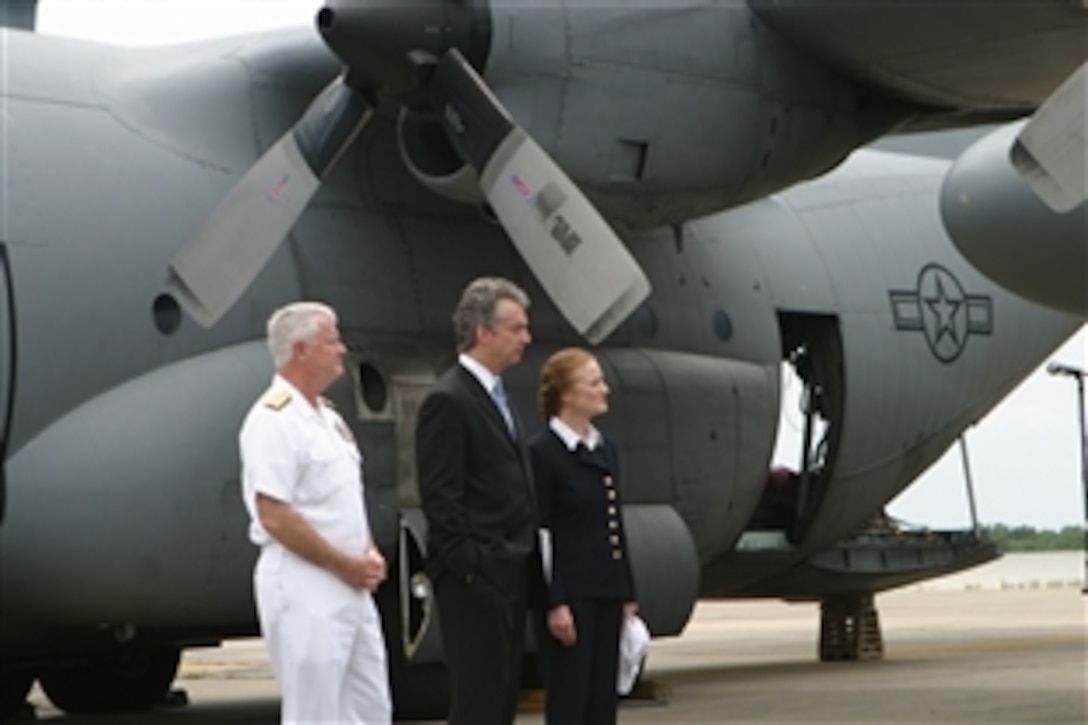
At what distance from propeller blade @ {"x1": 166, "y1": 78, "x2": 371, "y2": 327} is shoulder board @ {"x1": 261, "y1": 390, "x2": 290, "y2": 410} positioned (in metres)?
5.31

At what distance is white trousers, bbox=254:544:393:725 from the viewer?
5.48 m

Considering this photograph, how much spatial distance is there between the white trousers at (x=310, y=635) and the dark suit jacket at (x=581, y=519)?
4.52 feet

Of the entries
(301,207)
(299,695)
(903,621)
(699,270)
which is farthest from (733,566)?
(903,621)

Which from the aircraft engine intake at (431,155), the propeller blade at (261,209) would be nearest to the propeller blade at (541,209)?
the aircraft engine intake at (431,155)

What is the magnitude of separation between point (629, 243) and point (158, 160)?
341cm

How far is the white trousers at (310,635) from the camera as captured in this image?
5484 millimetres

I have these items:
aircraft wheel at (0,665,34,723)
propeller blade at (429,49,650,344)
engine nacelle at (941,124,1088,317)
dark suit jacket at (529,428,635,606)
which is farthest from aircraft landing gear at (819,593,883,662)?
dark suit jacket at (529,428,635,606)

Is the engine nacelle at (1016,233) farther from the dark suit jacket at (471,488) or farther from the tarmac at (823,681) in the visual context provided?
the dark suit jacket at (471,488)

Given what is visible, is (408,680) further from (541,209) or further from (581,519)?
(581,519)

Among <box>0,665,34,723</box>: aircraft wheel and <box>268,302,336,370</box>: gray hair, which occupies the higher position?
<box>268,302,336,370</box>: gray hair

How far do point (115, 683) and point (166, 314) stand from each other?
4121mm

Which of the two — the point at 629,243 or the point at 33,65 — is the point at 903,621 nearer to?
the point at 629,243

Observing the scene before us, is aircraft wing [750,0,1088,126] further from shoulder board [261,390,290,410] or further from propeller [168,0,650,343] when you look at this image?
shoulder board [261,390,290,410]

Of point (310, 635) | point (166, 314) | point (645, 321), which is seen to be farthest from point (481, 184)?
point (310, 635)
